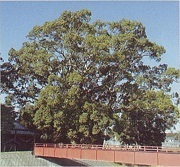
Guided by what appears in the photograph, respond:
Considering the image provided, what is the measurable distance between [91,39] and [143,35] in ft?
25.2

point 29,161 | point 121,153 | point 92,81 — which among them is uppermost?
point 92,81

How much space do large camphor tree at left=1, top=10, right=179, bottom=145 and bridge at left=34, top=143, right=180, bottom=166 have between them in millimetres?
2909

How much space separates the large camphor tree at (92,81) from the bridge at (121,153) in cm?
291

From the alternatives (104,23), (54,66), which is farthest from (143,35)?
(54,66)

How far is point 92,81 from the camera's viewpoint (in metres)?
44.1

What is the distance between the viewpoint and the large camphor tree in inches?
1604

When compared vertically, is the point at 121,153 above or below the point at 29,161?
above

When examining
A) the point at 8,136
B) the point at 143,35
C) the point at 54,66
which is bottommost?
the point at 8,136

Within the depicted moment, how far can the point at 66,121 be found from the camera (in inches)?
1672

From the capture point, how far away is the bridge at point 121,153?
28672 mm

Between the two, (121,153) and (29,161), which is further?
(29,161)

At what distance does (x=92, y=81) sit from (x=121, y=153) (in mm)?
13695

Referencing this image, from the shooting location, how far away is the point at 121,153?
1276 inches

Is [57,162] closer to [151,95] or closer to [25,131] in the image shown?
[25,131]
